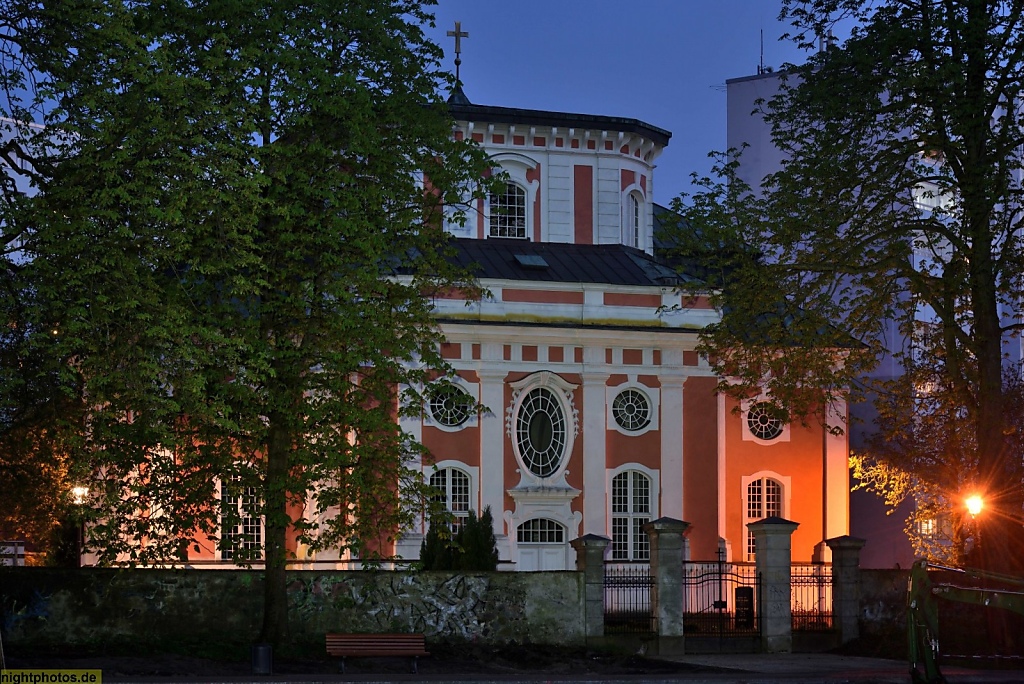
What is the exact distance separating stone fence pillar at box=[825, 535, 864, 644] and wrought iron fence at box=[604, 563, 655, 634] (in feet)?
12.1

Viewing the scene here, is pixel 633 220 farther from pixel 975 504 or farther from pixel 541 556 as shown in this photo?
pixel 975 504

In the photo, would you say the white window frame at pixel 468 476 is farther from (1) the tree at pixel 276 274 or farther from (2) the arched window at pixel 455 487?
(1) the tree at pixel 276 274

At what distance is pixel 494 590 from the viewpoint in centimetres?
2856

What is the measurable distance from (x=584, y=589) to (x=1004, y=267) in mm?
9162

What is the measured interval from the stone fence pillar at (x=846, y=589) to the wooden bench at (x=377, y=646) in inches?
398

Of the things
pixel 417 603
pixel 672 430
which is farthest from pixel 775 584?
pixel 672 430

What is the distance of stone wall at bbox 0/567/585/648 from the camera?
85.8ft

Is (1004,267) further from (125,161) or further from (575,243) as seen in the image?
(575,243)

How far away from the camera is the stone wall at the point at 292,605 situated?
26.1 metres

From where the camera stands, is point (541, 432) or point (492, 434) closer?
point (492, 434)

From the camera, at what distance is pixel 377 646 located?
24.6 meters

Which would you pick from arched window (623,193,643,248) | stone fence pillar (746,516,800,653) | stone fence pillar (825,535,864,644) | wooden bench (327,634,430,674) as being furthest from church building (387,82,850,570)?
wooden bench (327,634,430,674)

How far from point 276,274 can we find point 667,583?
953 centimetres

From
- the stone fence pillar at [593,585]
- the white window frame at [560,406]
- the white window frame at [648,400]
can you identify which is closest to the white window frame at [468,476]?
the white window frame at [560,406]
